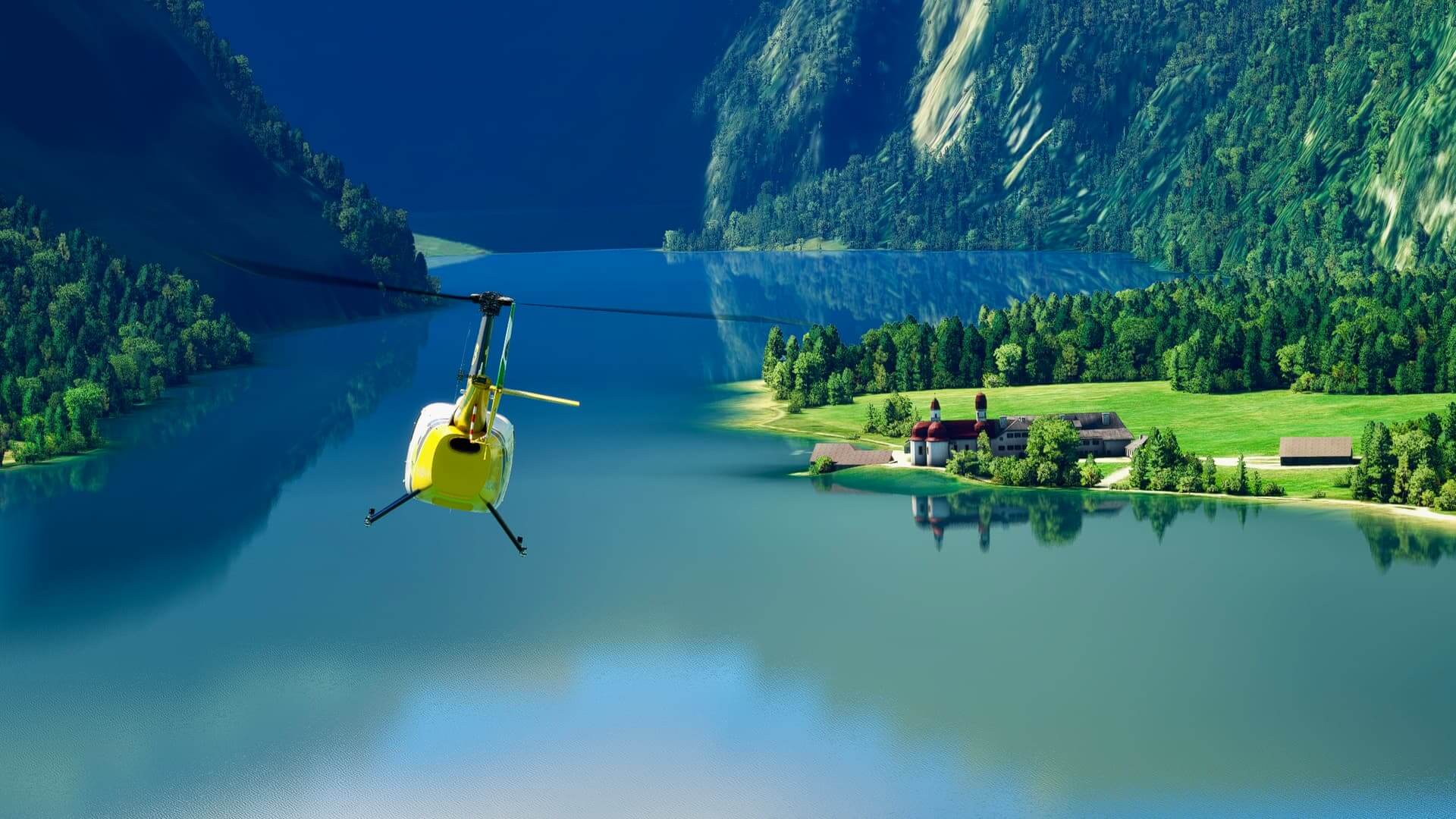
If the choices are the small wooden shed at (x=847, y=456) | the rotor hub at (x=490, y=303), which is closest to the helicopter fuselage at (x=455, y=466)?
the rotor hub at (x=490, y=303)

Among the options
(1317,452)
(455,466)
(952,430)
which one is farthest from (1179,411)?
(455,466)

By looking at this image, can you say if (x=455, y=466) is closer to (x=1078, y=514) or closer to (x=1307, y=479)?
(x=1078, y=514)

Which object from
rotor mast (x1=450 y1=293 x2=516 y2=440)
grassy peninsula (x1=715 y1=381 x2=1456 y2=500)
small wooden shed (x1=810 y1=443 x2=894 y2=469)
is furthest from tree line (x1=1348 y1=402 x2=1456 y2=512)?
rotor mast (x1=450 y1=293 x2=516 y2=440)

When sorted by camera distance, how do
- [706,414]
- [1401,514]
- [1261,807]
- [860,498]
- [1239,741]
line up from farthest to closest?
[706,414], [860,498], [1401,514], [1239,741], [1261,807]

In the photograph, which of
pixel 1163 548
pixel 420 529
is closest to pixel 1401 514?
pixel 1163 548

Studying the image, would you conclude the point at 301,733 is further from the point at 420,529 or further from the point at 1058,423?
the point at 1058,423

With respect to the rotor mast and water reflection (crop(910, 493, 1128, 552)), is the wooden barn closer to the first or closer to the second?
water reflection (crop(910, 493, 1128, 552))
